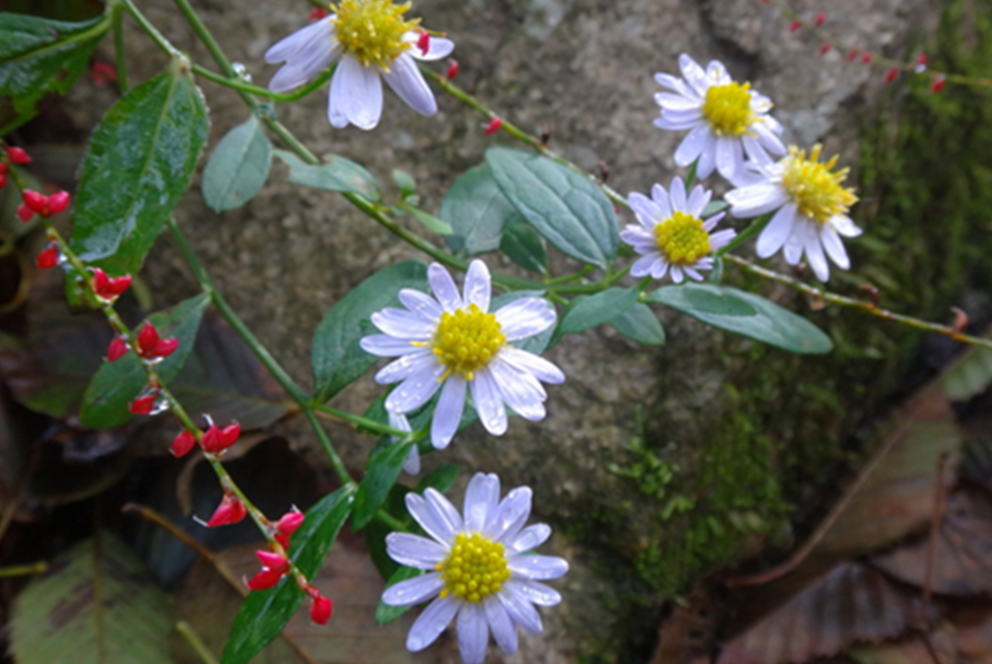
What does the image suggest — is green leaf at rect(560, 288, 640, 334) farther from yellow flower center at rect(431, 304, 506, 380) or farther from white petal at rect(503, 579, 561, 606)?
white petal at rect(503, 579, 561, 606)

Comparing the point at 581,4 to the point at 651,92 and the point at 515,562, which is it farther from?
the point at 515,562

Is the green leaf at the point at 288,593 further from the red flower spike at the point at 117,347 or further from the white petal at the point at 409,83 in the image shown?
the white petal at the point at 409,83

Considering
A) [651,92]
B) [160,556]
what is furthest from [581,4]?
[160,556]

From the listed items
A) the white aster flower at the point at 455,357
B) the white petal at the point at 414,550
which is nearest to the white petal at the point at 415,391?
the white aster flower at the point at 455,357

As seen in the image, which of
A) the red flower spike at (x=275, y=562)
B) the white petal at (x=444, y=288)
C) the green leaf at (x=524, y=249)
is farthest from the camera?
the green leaf at (x=524, y=249)

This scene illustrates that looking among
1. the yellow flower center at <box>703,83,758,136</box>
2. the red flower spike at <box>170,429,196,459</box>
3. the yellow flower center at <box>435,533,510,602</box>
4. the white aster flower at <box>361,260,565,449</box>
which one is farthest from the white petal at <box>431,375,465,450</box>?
the yellow flower center at <box>703,83,758,136</box>

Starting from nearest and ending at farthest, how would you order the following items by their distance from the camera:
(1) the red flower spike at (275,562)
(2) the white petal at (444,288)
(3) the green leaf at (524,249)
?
(1) the red flower spike at (275,562)
(2) the white petal at (444,288)
(3) the green leaf at (524,249)
